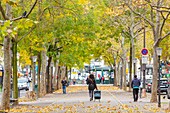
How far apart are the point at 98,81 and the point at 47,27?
77981mm

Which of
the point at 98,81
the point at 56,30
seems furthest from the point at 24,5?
the point at 98,81

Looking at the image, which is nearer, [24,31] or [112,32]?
[24,31]

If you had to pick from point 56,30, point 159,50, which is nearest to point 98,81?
point 56,30

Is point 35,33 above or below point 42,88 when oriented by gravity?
above

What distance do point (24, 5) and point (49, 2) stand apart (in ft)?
5.08

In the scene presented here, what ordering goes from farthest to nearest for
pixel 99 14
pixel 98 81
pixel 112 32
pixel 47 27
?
pixel 98 81 < pixel 112 32 < pixel 99 14 < pixel 47 27

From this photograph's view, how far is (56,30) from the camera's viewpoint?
122 feet

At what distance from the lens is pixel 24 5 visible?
1177 inches

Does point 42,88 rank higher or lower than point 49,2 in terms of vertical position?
lower

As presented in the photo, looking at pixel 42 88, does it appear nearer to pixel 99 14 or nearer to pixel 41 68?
pixel 41 68

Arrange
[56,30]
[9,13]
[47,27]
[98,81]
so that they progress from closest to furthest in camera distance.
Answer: [9,13] < [47,27] < [56,30] < [98,81]

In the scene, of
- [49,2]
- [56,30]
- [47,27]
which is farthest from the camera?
[56,30]

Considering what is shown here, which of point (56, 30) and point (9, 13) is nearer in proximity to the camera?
point (9, 13)

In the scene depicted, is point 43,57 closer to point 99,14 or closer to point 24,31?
point 99,14
